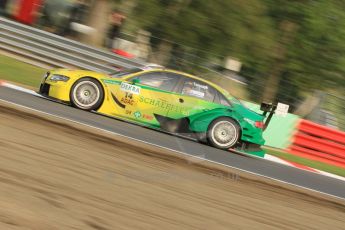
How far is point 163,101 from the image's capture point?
37.0 feet

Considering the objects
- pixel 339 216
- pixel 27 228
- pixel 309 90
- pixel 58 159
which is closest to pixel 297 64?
pixel 309 90

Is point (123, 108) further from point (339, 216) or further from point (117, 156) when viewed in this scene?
point (339, 216)

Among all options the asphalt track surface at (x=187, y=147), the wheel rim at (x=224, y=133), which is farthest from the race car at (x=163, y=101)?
the asphalt track surface at (x=187, y=147)

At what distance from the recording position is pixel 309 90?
58.4ft

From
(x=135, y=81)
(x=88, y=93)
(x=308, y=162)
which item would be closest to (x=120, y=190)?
(x=88, y=93)

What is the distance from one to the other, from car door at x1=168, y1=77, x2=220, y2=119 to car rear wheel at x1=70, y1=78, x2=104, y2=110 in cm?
128

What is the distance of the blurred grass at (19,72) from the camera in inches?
561

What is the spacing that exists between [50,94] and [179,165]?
3648 millimetres

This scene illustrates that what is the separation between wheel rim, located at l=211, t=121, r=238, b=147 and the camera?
37.5 feet

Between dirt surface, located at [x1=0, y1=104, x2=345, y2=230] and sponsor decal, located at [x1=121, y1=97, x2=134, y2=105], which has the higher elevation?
sponsor decal, located at [x1=121, y1=97, x2=134, y2=105]

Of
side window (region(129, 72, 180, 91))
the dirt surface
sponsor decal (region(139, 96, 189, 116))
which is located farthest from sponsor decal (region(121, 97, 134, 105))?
the dirt surface

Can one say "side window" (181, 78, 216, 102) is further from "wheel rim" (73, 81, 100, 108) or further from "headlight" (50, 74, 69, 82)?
"headlight" (50, 74, 69, 82)

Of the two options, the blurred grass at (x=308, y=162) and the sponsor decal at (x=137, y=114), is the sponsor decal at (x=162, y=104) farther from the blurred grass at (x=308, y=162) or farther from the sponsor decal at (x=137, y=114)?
the blurred grass at (x=308, y=162)

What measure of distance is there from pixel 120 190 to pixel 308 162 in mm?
8164
